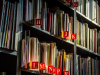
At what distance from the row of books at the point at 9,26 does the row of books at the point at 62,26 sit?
230mm

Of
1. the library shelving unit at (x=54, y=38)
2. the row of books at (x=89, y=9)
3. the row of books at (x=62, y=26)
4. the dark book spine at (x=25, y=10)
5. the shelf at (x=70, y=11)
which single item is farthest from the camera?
the row of books at (x=89, y=9)

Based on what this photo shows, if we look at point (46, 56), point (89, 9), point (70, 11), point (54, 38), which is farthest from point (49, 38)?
point (89, 9)

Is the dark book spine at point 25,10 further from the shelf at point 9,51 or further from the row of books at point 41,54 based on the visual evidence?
the shelf at point 9,51

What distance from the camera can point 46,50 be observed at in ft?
6.29

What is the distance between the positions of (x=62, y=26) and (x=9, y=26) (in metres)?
0.90

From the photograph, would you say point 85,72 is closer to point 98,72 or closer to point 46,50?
point 98,72

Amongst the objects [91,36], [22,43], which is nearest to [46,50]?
[22,43]

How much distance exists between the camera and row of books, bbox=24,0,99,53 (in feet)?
6.52

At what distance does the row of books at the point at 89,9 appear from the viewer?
9.21ft

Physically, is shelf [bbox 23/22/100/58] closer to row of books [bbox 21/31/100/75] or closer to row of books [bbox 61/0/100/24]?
row of books [bbox 21/31/100/75]

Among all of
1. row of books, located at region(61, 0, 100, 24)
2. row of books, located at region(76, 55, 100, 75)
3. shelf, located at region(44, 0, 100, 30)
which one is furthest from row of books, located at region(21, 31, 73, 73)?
row of books, located at region(61, 0, 100, 24)

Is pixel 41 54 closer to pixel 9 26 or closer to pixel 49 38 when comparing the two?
pixel 49 38

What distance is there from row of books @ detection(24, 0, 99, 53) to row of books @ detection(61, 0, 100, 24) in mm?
190

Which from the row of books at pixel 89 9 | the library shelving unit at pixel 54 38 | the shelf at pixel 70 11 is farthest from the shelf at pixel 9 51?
the row of books at pixel 89 9
